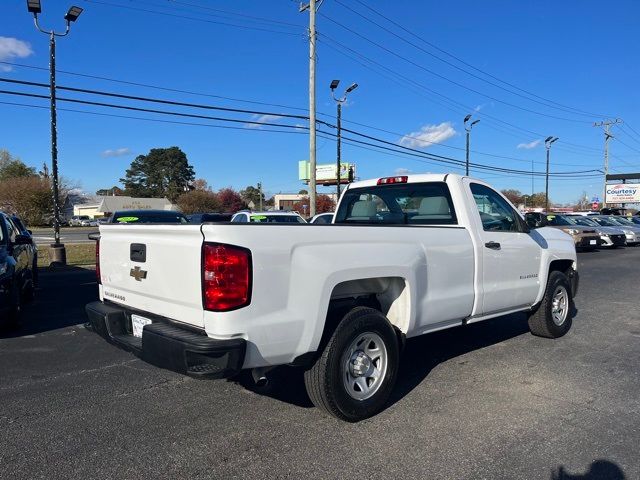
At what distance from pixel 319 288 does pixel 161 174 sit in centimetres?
11963

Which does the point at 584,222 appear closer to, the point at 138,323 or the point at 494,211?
the point at 494,211

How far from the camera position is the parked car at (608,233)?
22.0m

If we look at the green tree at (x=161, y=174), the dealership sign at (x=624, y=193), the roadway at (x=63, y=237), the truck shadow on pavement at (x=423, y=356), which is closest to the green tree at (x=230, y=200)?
the green tree at (x=161, y=174)

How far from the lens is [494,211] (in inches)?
219

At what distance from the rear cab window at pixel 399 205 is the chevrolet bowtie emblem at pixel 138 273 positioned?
2723mm

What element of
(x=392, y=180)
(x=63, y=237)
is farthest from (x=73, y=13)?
(x=63, y=237)

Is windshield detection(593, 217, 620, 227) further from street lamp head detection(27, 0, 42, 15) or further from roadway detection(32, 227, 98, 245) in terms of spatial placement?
roadway detection(32, 227, 98, 245)

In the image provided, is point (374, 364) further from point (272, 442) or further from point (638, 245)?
point (638, 245)

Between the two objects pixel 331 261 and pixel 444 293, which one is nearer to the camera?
pixel 331 261

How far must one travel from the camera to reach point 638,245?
26094mm

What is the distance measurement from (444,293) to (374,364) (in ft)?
3.24

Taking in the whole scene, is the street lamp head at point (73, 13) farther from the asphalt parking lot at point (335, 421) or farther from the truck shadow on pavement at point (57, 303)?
the asphalt parking lot at point (335, 421)

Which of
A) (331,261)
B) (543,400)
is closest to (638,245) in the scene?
(543,400)

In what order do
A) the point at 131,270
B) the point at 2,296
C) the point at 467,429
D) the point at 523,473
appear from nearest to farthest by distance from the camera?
the point at 523,473, the point at 467,429, the point at 131,270, the point at 2,296
